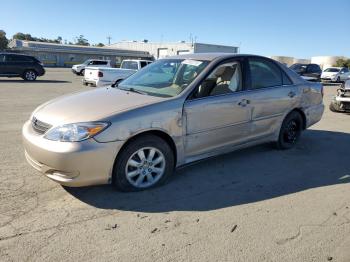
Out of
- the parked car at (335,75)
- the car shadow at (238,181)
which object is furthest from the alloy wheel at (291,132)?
the parked car at (335,75)

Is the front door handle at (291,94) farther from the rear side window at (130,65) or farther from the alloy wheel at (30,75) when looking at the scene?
the alloy wheel at (30,75)

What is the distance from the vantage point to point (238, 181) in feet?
15.6

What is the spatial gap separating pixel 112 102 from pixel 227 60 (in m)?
1.83

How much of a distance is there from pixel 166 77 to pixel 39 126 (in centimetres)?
187

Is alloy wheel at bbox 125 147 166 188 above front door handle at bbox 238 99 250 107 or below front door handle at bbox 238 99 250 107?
below

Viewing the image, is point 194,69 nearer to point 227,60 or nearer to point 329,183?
point 227,60

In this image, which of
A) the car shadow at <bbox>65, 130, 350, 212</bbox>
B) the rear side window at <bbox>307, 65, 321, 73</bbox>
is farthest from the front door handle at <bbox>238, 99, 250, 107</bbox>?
the rear side window at <bbox>307, 65, 321, 73</bbox>

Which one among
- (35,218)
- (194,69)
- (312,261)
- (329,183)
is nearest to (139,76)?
(194,69)

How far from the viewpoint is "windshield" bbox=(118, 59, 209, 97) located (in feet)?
15.5

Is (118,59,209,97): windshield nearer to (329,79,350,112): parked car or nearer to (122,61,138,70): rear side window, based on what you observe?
(329,79,350,112): parked car

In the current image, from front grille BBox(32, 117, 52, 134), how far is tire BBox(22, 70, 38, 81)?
1979cm

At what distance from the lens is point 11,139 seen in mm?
6508

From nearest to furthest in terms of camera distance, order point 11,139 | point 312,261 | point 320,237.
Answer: point 312,261, point 320,237, point 11,139

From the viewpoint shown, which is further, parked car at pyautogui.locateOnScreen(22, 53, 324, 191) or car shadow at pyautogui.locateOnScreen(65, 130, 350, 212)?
car shadow at pyautogui.locateOnScreen(65, 130, 350, 212)
